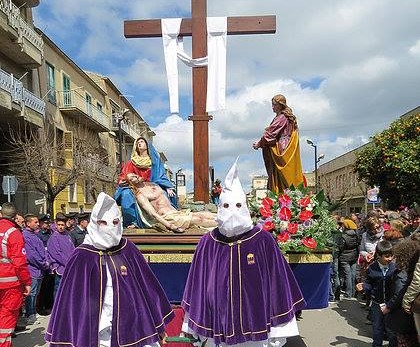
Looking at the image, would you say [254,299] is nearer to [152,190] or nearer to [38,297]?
[152,190]

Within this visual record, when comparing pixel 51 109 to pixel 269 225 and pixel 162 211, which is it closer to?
pixel 162 211

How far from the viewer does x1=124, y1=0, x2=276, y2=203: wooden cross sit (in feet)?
26.3

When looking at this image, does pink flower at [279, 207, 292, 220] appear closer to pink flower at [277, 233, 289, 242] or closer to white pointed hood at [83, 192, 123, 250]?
pink flower at [277, 233, 289, 242]

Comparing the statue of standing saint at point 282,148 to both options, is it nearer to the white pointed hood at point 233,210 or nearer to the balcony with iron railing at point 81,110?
the white pointed hood at point 233,210

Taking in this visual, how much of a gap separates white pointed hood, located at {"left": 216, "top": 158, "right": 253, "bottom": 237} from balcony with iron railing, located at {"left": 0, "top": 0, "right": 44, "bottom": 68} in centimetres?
1646

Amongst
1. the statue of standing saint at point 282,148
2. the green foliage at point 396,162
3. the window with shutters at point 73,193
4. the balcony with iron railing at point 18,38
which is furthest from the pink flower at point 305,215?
the window with shutters at point 73,193

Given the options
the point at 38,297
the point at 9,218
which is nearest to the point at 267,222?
the point at 9,218

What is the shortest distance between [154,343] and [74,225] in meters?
7.26

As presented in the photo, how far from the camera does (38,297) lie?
942 centimetres

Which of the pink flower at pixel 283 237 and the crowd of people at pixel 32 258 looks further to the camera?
the crowd of people at pixel 32 258

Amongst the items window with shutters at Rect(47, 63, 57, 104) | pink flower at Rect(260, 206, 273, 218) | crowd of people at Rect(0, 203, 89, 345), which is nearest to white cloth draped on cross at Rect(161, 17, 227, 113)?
pink flower at Rect(260, 206, 273, 218)

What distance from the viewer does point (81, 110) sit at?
2803 centimetres

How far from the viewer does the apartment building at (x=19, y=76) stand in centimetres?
1862

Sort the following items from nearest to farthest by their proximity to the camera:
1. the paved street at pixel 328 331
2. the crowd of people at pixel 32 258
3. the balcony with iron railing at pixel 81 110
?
the crowd of people at pixel 32 258 → the paved street at pixel 328 331 → the balcony with iron railing at pixel 81 110
